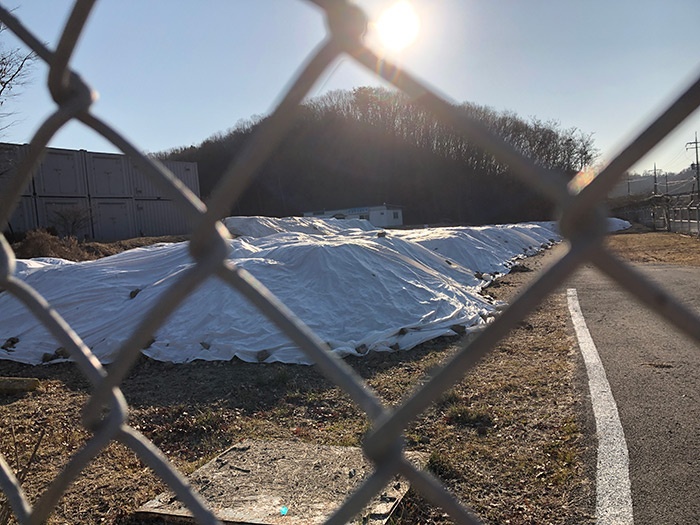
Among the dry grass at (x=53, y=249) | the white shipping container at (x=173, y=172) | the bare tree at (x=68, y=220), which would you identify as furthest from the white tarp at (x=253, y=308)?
the white shipping container at (x=173, y=172)

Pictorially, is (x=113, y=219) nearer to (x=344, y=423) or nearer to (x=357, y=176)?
(x=344, y=423)

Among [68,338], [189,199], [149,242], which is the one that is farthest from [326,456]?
[149,242]

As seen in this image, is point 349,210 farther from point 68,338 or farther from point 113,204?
point 68,338

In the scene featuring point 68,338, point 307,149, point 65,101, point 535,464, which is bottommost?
point 535,464

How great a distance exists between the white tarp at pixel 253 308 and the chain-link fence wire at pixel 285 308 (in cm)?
543

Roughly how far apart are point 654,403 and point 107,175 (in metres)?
24.0

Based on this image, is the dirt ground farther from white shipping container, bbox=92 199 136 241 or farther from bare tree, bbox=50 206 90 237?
white shipping container, bbox=92 199 136 241

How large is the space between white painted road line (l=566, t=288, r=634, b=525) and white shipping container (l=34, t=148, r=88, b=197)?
21777mm

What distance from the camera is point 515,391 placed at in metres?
5.08

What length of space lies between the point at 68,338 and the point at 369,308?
6842 millimetres

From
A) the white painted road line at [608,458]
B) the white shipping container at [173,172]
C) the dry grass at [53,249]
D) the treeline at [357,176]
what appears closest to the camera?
the white painted road line at [608,458]

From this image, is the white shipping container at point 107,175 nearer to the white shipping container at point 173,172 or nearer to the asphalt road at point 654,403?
the white shipping container at point 173,172

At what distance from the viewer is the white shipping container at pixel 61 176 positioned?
72.4 ft

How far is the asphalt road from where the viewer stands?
3074 mm
